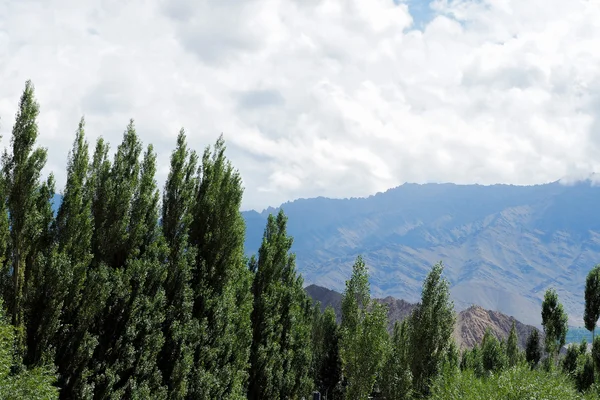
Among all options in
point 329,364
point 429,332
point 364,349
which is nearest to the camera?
point 364,349

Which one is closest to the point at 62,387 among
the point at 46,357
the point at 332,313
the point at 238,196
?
the point at 46,357

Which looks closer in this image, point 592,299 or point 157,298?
point 157,298

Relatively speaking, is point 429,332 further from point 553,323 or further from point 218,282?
point 553,323

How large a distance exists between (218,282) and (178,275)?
282cm

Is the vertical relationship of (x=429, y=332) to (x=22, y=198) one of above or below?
below

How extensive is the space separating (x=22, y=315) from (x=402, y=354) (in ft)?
75.0

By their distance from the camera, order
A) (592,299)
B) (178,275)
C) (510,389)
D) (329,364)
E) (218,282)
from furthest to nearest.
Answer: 1. (329,364)
2. (592,299)
3. (218,282)
4. (178,275)
5. (510,389)

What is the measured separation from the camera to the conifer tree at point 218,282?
25.3 metres

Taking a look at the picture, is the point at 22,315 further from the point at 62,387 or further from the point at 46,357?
the point at 62,387

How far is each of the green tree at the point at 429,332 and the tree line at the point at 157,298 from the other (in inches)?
3.1

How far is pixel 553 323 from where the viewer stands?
50.2 metres

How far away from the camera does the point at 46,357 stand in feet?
60.0

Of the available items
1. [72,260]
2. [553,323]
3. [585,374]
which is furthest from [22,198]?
[585,374]

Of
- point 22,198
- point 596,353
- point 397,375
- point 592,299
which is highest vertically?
point 592,299
